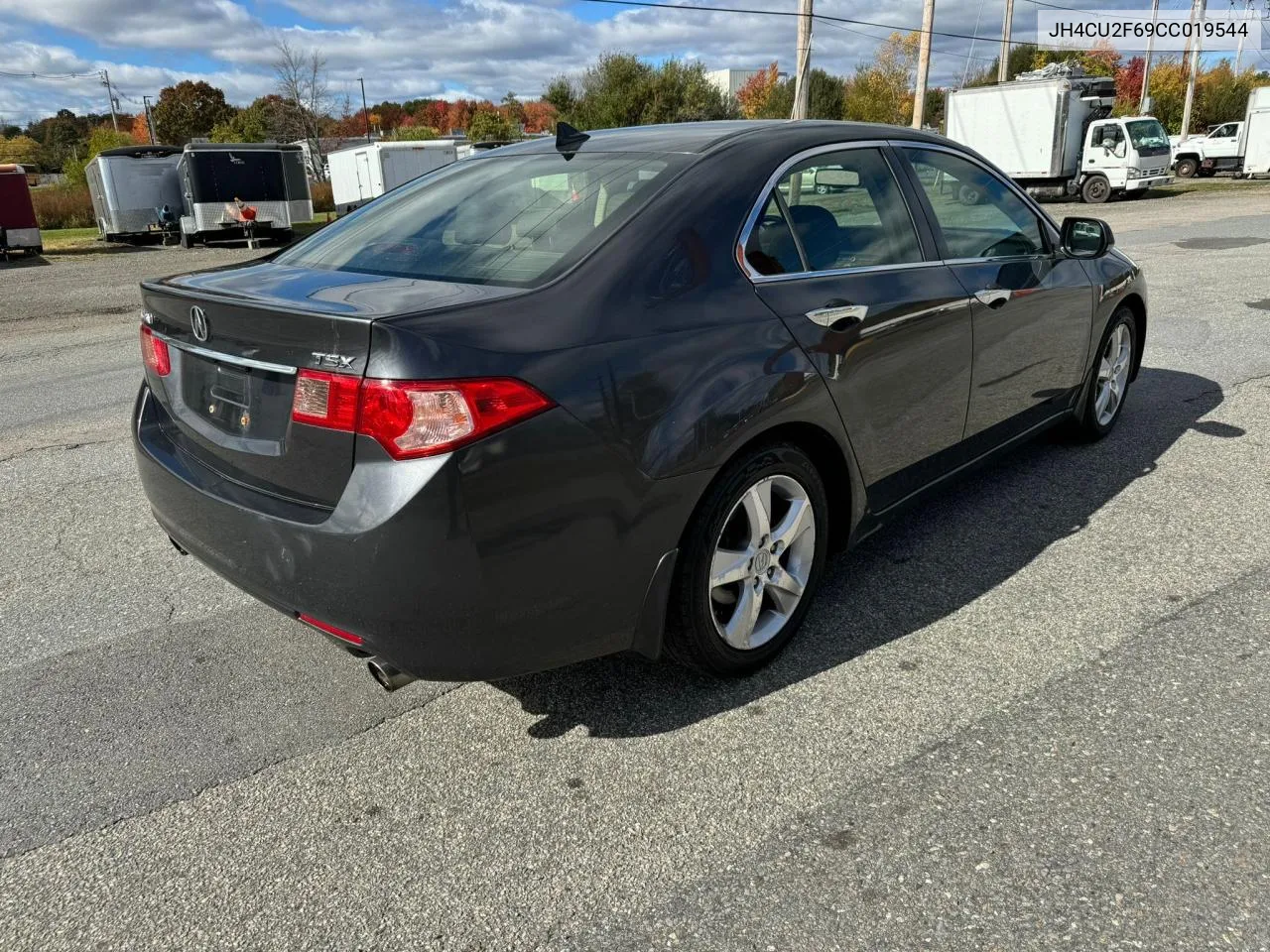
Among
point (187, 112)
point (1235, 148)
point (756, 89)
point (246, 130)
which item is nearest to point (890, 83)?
point (756, 89)

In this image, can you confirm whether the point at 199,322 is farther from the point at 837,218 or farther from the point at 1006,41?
the point at 1006,41

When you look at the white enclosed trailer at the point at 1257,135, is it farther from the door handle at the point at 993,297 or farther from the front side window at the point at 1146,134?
the door handle at the point at 993,297

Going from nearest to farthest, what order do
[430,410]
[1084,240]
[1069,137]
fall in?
[430,410], [1084,240], [1069,137]

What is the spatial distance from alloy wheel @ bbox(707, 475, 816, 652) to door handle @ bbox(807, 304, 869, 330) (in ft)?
1.60

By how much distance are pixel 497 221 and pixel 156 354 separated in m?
1.11

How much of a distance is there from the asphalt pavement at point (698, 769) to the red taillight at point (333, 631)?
443mm

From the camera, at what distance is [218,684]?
2996 mm

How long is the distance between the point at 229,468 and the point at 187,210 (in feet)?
74.5

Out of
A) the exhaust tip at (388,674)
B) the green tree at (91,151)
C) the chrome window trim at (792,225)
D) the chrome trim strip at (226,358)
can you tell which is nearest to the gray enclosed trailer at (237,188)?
the green tree at (91,151)

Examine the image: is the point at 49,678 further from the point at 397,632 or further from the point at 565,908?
the point at 565,908

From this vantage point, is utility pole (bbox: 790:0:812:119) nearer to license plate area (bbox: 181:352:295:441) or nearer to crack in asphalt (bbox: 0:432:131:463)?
crack in asphalt (bbox: 0:432:131:463)

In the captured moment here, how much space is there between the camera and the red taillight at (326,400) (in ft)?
7.24

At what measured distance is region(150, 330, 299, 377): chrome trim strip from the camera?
7.69 ft

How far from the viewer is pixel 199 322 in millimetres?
2580
